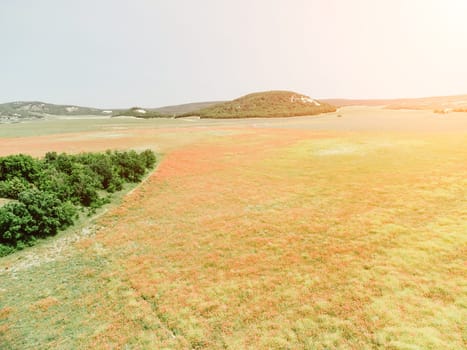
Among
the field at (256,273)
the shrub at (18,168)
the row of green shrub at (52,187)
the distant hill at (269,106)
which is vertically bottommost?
the field at (256,273)

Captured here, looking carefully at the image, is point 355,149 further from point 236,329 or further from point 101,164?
point 236,329

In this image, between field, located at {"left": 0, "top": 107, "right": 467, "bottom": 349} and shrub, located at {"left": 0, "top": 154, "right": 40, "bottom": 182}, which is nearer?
field, located at {"left": 0, "top": 107, "right": 467, "bottom": 349}

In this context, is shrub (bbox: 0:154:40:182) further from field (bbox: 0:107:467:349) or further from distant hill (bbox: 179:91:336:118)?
distant hill (bbox: 179:91:336:118)

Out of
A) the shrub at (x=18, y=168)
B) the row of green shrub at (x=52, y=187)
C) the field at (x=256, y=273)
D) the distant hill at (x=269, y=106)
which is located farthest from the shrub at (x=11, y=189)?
the distant hill at (x=269, y=106)

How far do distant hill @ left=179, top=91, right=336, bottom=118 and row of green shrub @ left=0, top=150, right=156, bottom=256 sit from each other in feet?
337

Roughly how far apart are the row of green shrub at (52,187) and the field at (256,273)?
1146 millimetres

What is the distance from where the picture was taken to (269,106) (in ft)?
474

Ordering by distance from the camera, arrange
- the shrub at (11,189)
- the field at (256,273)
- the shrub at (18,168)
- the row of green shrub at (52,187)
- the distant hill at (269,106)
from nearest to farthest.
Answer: the field at (256,273) < the row of green shrub at (52,187) < the shrub at (11,189) < the shrub at (18,168) < the distant hill at (269,106)

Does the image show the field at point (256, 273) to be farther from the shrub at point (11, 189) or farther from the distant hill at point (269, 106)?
the distant hill at point (269, 106)

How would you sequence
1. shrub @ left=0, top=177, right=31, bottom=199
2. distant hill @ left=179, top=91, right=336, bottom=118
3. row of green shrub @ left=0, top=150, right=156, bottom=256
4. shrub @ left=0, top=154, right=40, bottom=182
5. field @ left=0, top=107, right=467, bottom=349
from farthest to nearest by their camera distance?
distant hill @ left=179, top=91, right=336, bottom=118
shrub @ left=0, top=154, right=40, bottom=182
shrub @ left=0, top=177, right=31, bottom=199
row of green shrub @ left=0, top=150, right=156, bottom=256
field @ left=0, top=107, right=467, bottom=349

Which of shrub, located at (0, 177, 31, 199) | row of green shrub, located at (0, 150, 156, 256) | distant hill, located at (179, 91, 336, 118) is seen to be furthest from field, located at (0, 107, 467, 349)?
distant hill, located at (179, 91, 336, 118)

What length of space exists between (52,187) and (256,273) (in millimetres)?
15249

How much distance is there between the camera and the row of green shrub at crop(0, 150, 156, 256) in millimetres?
13898

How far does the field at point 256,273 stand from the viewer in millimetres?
7535
